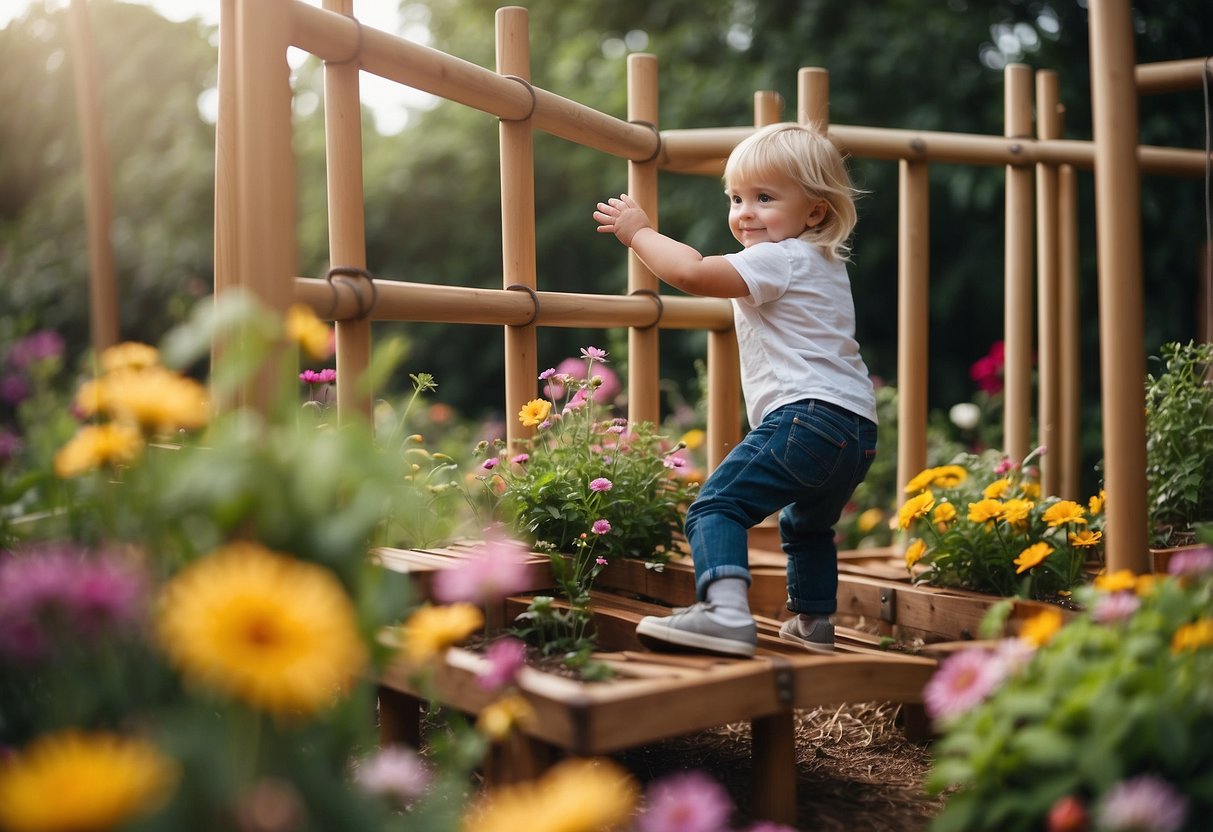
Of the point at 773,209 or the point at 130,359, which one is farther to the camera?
the point at 773,209

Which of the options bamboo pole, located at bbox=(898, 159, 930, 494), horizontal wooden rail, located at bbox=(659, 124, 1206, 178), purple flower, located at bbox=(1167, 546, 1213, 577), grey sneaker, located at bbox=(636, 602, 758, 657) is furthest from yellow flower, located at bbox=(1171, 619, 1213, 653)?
horizontal wooden rail, located at bbox=(659, 124, 1206, 178)

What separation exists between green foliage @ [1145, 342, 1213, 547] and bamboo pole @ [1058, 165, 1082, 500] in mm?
682

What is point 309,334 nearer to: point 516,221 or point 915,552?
point 516,221

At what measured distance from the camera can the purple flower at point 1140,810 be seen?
99 cm

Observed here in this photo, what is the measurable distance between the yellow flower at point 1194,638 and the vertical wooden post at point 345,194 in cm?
140

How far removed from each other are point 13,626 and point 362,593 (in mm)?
329

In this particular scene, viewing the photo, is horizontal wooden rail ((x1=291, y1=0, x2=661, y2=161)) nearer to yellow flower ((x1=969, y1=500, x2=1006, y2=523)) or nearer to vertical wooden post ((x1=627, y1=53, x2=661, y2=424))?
vertical wooden post ((x1=627, y1=53, x2=661, y2=424))

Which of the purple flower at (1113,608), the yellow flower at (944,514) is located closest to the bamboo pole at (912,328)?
the yellow flower at (944,514)

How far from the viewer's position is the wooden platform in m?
1.43

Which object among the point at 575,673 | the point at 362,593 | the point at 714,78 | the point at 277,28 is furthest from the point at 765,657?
the point at 714,78

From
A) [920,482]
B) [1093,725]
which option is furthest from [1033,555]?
[1093,725]

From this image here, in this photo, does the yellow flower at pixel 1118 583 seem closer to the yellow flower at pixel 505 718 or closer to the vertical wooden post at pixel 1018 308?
the yellow flower at pixel 505 718

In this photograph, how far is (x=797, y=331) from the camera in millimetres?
2074

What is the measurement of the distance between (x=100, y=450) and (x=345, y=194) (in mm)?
1025
